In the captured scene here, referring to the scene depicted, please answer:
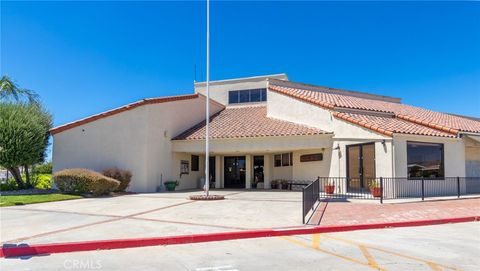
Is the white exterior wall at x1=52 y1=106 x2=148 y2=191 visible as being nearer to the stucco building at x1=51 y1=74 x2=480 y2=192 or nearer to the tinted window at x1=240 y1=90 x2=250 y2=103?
the stucco building at x1=51 y1=74 x2=480 y2=192

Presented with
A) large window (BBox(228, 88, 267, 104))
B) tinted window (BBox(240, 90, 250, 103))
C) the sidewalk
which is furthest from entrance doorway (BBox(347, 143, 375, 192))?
tinted window (BBox(240, 90, 250, 103))

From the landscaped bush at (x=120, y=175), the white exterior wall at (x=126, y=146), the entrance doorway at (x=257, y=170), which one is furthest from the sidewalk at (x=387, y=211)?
the landscaped bush at (x=120, y=175)

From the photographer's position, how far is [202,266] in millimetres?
7148

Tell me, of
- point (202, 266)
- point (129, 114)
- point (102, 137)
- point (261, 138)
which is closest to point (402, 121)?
point (261, 138)

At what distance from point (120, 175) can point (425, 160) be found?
15.6 metres

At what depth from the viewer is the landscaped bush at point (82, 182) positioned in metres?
19.8

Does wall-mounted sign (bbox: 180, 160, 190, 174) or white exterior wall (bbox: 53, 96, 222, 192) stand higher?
white exterior wall (bbox: 53, 96, 222, 192)

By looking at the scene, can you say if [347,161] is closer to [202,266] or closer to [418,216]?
[418,216]

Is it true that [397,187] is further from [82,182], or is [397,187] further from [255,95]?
[255,95]

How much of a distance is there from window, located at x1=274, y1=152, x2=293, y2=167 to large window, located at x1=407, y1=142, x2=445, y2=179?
314 inches

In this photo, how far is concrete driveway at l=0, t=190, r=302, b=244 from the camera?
9930 mm

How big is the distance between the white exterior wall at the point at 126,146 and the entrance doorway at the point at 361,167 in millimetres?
10934

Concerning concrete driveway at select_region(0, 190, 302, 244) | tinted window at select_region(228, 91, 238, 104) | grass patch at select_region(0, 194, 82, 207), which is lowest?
concrete driveway at select_region(0, 190, 302, 244)

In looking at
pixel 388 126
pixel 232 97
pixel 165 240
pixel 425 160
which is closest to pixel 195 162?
pixel 232 97
